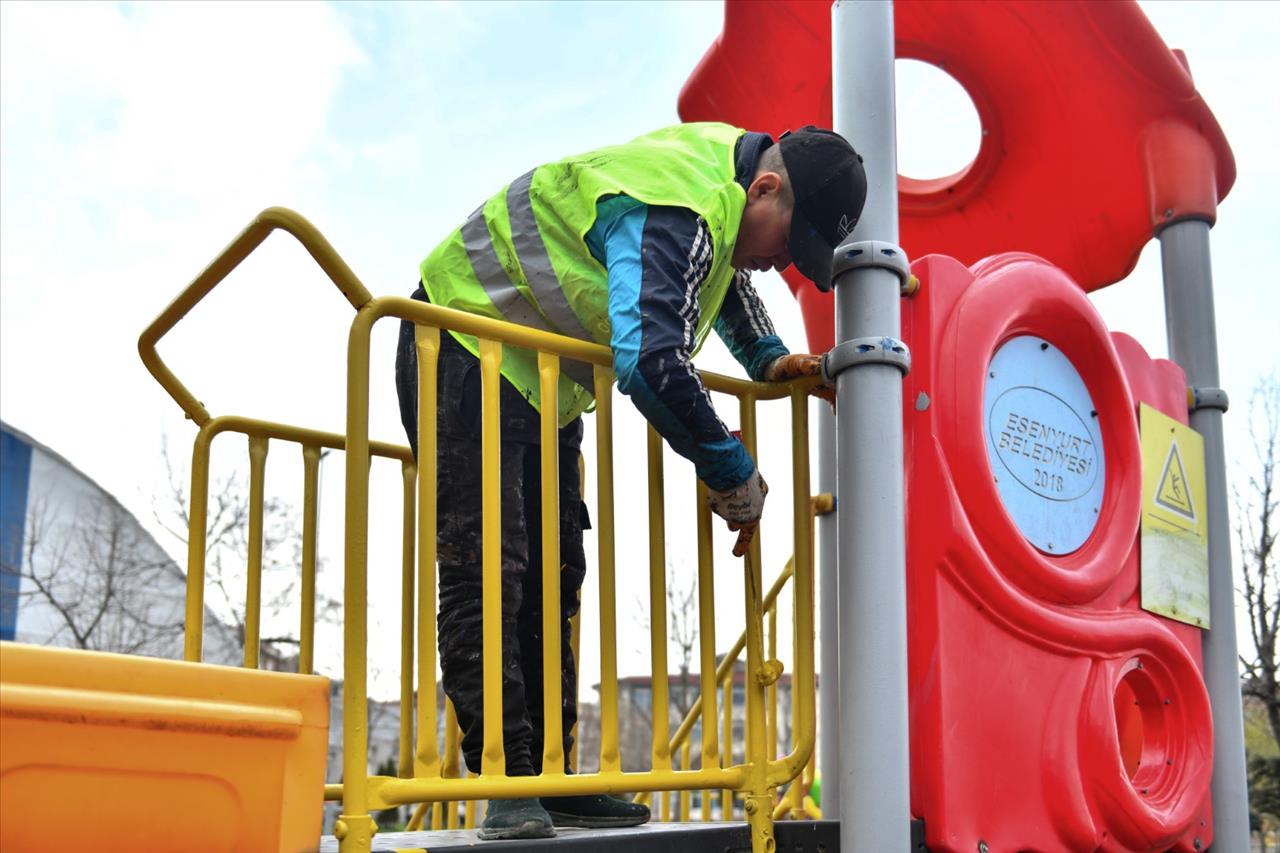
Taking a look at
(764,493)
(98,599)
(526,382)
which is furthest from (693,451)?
(98,599)

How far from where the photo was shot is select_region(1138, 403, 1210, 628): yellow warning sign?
11.0 ft

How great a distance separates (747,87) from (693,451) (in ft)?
8.22

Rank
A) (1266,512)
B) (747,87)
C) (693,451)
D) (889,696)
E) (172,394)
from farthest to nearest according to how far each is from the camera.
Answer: (1266,512) → (747,87) → (172,394) → (889,696) → (693,451)

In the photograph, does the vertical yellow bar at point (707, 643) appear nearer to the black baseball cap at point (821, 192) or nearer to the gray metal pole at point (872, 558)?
the gray metal pole at point (872, 558)

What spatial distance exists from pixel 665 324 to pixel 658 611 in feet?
1.80

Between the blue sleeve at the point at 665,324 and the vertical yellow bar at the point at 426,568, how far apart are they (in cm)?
35

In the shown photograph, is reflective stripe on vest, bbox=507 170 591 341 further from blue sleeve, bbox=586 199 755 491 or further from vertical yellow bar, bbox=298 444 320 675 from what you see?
vertical yellow bar, bbox=298 444 320 675

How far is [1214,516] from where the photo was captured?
3.73 meters

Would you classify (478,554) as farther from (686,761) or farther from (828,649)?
(686,761)

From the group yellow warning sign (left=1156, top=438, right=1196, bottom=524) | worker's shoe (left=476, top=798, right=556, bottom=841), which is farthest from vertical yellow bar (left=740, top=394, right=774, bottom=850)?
yellow warning sign (left=1156, top=438, right=1196, bottom=524)

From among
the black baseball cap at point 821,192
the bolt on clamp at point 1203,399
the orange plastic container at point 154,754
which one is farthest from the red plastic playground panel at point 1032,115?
the orange plastic container at point 154,754

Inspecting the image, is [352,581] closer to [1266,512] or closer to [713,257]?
[713,257]

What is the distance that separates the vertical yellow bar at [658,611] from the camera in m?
2.28

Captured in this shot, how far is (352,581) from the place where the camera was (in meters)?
1.85
